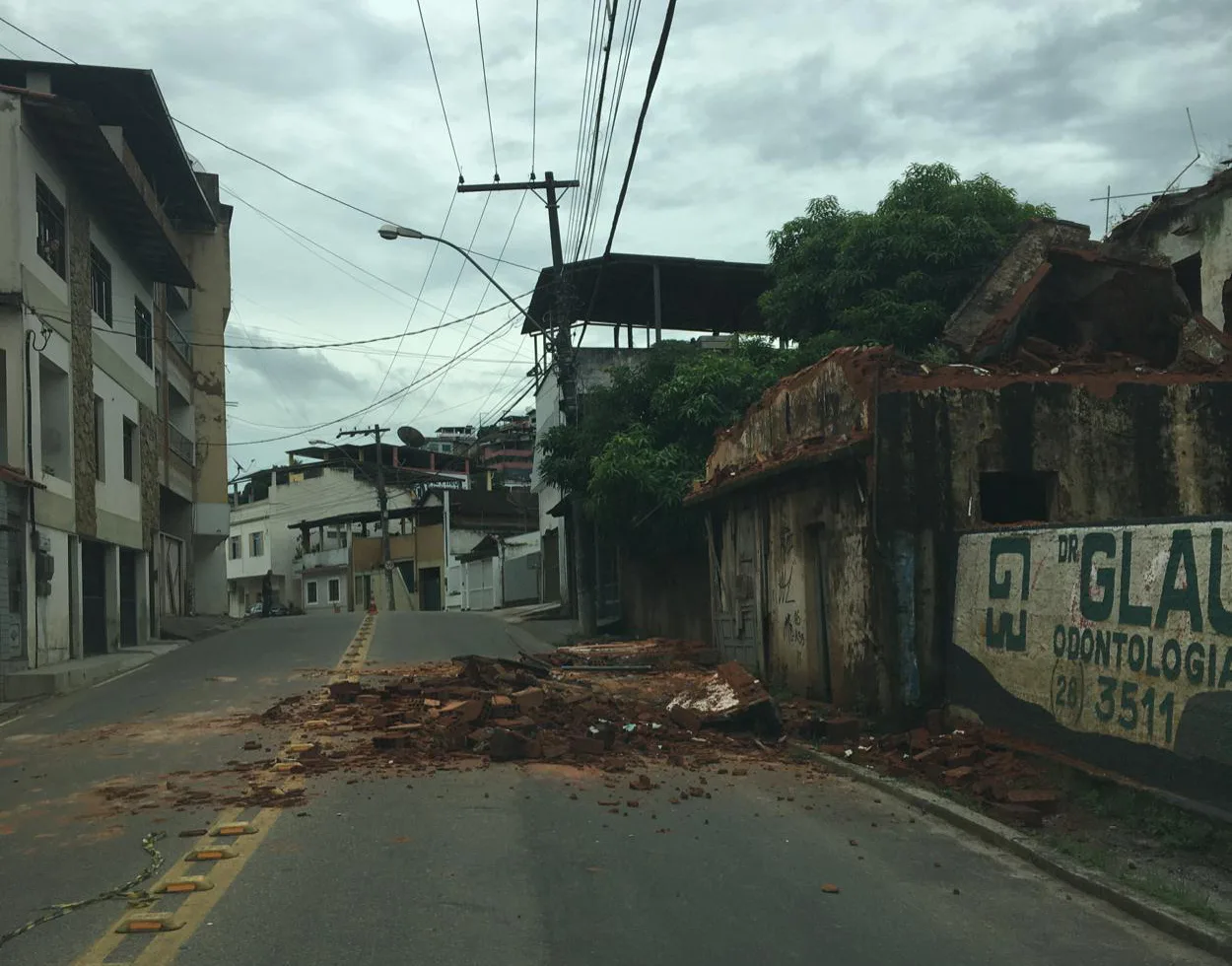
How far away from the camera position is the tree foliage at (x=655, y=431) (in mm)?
23688

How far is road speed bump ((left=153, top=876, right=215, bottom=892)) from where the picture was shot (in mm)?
6215

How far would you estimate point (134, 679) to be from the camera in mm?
19391

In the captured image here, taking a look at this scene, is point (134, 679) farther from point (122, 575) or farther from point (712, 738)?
point (712, 738)

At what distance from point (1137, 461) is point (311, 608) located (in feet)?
213

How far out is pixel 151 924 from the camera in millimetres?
5578

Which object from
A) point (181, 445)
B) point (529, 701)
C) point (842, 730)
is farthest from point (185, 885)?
point (181, 445)

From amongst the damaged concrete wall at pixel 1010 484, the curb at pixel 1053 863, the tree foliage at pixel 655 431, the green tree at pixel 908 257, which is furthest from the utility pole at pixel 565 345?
the curb at pixel 1053 863

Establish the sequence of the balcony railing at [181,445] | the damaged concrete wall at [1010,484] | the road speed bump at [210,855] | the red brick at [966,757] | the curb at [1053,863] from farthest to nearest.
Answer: the balcony railing at [181,445], the damaged concrete wall at [1010,484], the red brick at [966,757], the road speed bump at [210,855], the curb at [1053,863]

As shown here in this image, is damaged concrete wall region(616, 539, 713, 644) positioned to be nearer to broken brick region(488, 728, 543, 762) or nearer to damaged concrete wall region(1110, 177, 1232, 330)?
damaged concrete wall region(1110, 177, 1232, 330)

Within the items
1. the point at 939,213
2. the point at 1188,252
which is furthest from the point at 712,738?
the point at 939,213

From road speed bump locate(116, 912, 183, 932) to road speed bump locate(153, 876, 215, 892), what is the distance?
1.50 ft

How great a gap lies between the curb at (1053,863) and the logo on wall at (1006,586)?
5.41ft

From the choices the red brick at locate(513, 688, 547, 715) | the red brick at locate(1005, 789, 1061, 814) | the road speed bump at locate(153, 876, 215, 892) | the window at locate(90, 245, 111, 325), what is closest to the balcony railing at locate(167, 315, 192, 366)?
the window at locate(90, 245, 111, 325)

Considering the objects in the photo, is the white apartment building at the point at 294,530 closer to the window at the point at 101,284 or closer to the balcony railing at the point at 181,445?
the balcony railing at the point at 181,445
